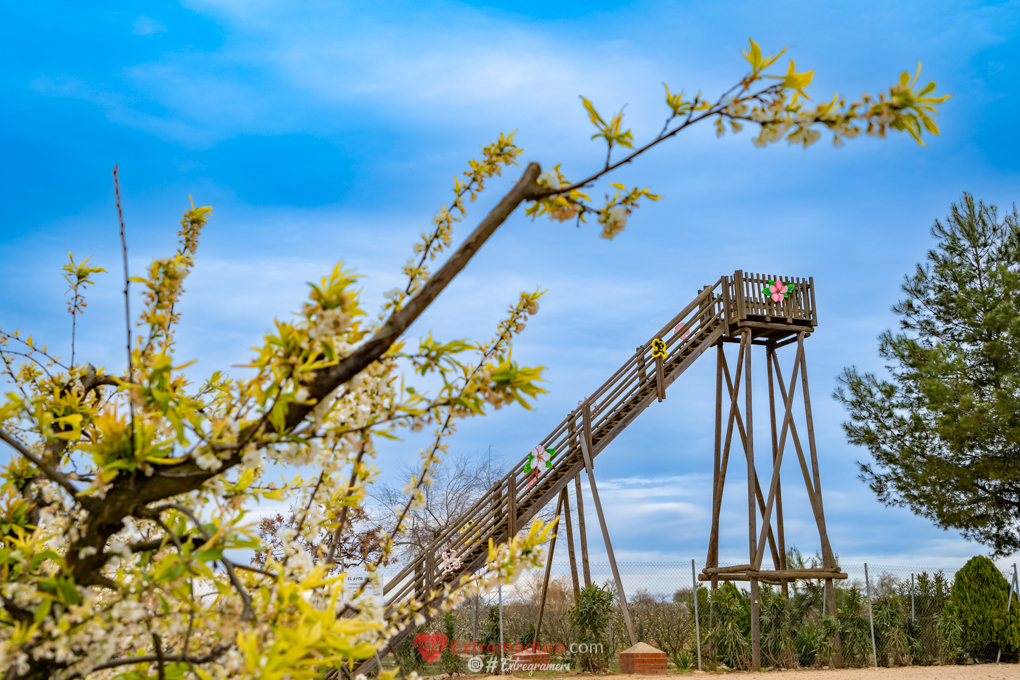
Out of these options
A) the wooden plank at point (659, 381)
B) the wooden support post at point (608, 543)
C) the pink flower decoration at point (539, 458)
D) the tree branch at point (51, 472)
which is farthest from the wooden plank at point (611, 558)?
the tree branch at point (51, 472)

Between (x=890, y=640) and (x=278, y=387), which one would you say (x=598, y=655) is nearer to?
(x=890, y=640)

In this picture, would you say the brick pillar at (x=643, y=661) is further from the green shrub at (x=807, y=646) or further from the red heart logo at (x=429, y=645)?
the red heart logo at (x=429, y=645)

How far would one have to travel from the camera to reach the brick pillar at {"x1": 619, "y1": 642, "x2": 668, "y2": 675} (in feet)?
36.1

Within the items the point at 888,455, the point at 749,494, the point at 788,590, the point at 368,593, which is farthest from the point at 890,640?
the point at 368,593

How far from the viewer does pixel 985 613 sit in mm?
14070

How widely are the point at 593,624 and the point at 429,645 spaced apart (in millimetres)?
2652

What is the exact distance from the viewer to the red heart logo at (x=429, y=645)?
12.1 meters

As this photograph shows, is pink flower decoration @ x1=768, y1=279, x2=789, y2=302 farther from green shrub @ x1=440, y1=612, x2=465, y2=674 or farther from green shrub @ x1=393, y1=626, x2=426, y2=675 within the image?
green shrub @ x1=393, y1=626, x2=426, y2=675

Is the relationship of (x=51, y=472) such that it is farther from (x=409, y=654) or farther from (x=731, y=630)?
(x=731, y=630)

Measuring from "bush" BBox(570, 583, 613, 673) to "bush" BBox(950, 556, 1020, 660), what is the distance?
734 cm

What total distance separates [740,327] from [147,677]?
11533 mm


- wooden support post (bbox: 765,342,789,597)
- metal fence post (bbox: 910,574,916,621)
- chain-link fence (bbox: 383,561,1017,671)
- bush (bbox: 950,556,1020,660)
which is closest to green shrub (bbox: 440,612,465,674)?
chain-link fence (bbox: 383,561,1017,671)

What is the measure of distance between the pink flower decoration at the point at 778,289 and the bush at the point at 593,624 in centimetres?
551

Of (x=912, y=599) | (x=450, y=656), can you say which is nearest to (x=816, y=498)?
(x=912, y=599)
